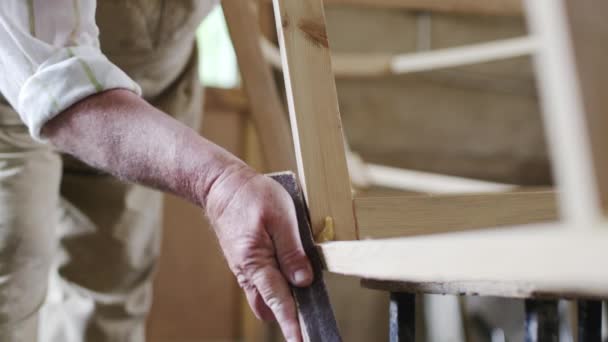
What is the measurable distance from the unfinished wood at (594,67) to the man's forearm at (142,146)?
1.08 feet

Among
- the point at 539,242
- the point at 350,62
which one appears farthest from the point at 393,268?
the point at 350,62

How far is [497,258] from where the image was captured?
1.17 feet

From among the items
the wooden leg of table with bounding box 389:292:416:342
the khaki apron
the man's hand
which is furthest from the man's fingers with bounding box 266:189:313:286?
the khaki apron

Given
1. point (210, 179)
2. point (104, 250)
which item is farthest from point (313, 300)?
point (104, 250)

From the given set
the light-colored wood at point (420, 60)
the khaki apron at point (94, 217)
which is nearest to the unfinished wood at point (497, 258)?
the khaki apron at point (94, 217)

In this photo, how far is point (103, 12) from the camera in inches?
34.7

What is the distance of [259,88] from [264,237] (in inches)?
14.8

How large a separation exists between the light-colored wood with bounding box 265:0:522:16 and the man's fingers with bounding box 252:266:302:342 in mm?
2149

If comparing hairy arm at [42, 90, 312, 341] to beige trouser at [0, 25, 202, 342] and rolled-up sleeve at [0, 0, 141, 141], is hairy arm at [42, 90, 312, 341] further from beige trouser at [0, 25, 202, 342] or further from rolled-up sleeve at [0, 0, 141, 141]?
beige trouser at [0, 25, 202, 342]

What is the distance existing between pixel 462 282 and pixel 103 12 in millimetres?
588

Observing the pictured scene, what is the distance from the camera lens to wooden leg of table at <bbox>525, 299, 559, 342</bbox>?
555 mm

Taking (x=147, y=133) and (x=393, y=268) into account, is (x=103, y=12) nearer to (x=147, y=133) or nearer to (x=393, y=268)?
(x=147, y=133)

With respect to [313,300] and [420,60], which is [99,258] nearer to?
[313,300]

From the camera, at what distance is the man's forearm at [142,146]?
577mm
